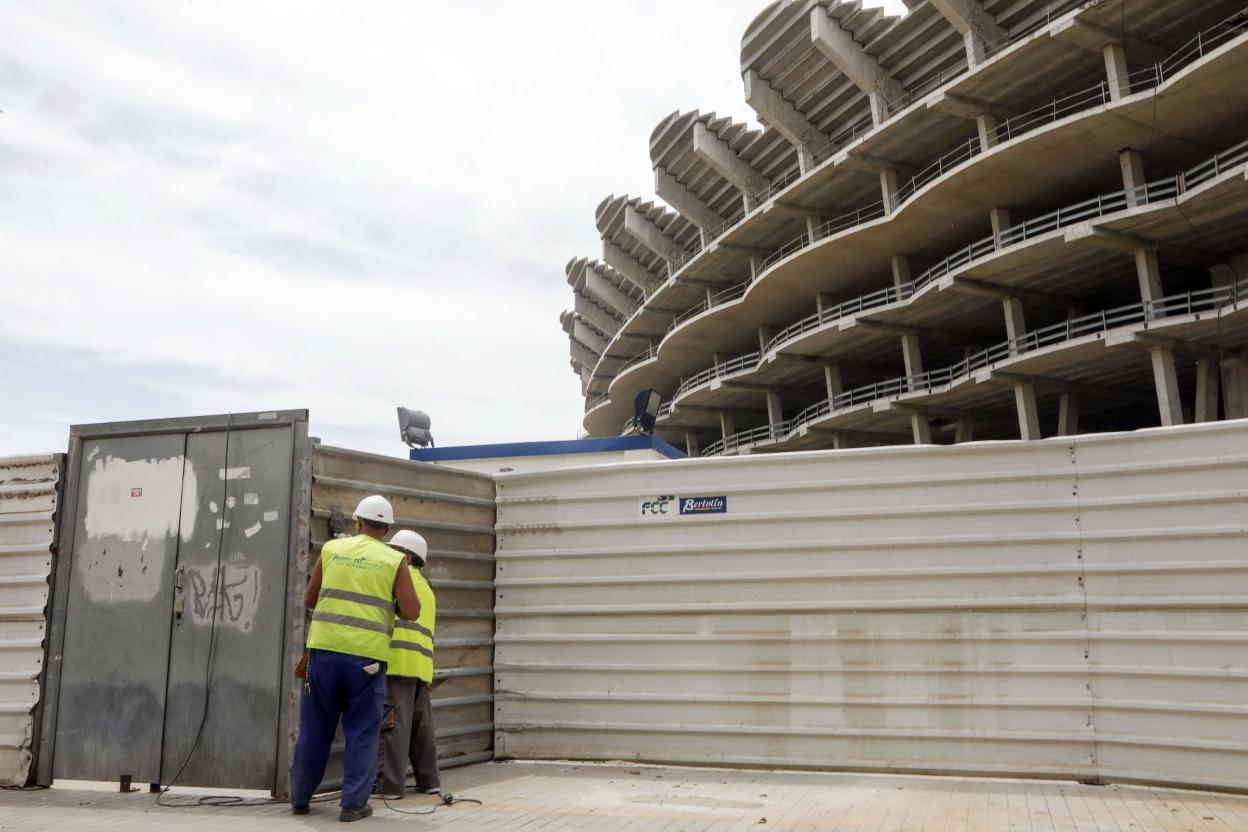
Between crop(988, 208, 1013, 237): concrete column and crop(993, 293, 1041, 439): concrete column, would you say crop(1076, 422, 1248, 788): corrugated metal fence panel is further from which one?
crop(988, 208, 1013, 237): concrete column

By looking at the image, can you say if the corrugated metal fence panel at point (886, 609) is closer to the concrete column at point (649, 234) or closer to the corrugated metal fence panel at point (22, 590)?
the corrugated metal fence panel at point (22, 590)

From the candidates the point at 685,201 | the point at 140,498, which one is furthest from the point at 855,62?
A: the point at 140,498

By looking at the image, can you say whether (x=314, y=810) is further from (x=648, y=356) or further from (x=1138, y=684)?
(x=648, y=356)

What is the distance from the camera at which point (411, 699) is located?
21.4 feet

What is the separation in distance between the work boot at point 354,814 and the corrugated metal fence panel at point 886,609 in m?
2.39

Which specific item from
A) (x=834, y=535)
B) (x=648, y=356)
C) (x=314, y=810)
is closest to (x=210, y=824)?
(x=314, y=810)

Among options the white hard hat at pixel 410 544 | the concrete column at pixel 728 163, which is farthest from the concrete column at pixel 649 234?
the white hard hat at pixel 410 544

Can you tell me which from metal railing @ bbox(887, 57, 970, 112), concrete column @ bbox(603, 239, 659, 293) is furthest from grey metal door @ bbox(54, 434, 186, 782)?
concrete column @ bbox(603, 239, 659, 293)

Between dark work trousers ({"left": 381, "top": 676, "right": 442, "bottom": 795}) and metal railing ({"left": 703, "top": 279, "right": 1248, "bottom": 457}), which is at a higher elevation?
metal railing ({"left": 703, "top": 279, "right": 1248, "bottom": 457})

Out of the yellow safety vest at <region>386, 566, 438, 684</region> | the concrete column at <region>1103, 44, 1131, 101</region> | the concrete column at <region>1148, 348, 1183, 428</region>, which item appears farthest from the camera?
the concrete column at <region>1148, 348, 1183, 428</region>

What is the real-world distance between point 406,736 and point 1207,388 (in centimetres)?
2707

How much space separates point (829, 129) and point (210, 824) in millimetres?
34676

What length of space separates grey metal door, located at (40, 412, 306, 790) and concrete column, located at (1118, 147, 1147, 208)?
2529 centimetres

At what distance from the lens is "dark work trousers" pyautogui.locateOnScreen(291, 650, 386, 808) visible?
18.5 feet
